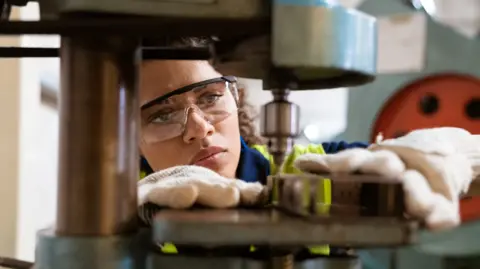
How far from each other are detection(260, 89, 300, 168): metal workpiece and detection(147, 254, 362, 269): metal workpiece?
4.0 inches

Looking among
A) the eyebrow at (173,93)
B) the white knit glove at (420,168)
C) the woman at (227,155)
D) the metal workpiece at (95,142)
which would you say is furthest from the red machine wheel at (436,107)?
the metal workpiece at (95,142)

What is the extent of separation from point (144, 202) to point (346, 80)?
19 centimetres

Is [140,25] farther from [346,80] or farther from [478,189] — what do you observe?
[478,189]

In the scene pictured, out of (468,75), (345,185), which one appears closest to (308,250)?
(345,185)

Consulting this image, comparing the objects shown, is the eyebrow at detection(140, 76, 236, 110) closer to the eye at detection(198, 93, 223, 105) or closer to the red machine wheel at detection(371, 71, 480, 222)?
the eye at detection(198, 93, 223, 105)

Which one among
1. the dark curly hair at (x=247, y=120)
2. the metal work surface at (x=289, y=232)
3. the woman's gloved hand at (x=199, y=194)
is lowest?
the metal work surface at (x=289, y=232)

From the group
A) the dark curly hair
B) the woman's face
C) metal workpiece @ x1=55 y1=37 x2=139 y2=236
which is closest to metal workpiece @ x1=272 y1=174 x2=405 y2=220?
metal workpiece @ x1=55 y1=37 x2=139 y2=236

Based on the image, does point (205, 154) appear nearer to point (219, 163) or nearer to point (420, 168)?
point (219, 163)

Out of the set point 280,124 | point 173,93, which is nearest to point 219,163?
point 173,93

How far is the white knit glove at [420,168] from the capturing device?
1.27 feet

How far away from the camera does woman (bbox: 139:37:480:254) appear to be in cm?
41

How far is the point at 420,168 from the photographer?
42 centimetres

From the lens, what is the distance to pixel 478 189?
0.55 meters

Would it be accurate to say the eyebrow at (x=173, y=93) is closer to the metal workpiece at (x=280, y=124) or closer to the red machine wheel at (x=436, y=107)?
the metal workpiece at (x=280, y=124)
